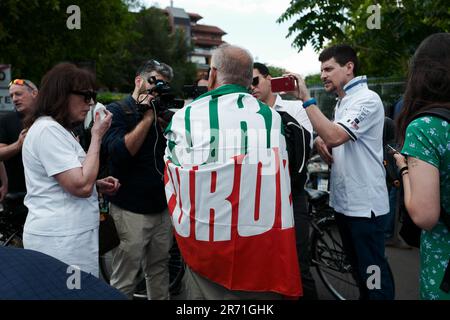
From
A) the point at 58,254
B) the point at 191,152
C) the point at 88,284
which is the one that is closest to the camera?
the point at 88,284

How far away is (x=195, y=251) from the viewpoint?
2223 mm

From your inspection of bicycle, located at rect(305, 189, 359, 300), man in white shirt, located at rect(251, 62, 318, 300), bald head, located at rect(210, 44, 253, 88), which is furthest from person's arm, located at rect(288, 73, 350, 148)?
bicycle, located at rect(305, 189, 359, 300)

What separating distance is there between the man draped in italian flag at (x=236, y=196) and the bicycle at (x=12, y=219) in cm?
255

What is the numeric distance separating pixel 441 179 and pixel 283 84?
4.58 feet

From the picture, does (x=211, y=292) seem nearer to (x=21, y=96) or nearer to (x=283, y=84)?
(x=283, y=84)

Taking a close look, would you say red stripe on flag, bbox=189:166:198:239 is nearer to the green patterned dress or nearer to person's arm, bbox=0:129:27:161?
the green patterned dress

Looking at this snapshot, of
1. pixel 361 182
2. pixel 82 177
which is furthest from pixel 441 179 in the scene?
pixel 82 177

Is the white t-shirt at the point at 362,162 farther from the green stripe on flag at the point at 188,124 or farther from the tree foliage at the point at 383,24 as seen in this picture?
the tree foliage at the point at 383,24

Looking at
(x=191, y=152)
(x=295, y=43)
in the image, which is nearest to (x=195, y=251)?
(x=191, y=152)

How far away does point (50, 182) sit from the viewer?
7.99 feet

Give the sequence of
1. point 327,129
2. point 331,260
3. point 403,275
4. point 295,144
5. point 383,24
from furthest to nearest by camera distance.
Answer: point 383,24 < point 403,275 < point 331,260 < point 327,129 < point 295,144

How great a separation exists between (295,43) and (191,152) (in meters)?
6.34

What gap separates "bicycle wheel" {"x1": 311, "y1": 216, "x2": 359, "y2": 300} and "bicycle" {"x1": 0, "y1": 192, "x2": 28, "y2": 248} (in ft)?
8.91
